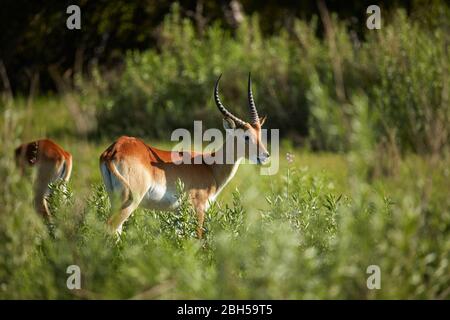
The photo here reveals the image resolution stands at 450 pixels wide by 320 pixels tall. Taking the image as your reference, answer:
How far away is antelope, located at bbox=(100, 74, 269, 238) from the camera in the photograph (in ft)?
22.0

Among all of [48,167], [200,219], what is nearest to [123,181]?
[200,219]

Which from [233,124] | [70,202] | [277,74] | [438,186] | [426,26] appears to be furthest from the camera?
[277,74]

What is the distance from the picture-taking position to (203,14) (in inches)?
687

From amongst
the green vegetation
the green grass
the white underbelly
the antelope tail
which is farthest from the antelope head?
the green grass

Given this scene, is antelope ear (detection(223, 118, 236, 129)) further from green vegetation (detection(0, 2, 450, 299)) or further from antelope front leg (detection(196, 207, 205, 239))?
antelope front leg (detection(196, 207, 205, 239))

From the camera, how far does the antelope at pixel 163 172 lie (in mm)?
6695

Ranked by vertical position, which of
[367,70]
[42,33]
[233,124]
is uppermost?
[42,33]

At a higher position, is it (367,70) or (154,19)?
(154,19)

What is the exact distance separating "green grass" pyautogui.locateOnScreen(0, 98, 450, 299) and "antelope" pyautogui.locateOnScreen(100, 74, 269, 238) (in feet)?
2.25

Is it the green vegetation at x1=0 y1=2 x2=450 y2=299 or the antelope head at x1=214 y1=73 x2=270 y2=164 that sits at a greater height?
the antelope head at x1=214 y1=73 x2=270 y2=164

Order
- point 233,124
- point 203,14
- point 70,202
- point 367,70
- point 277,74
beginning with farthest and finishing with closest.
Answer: point 203,14 < point 277,74 < point 367,70 < point 233,124 < point 70,202

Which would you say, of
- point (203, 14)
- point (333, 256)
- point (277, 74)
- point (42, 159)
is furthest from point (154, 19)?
point (333, 256)

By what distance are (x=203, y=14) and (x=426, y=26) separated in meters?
7.01

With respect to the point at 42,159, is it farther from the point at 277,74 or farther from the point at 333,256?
the point at 277,74
